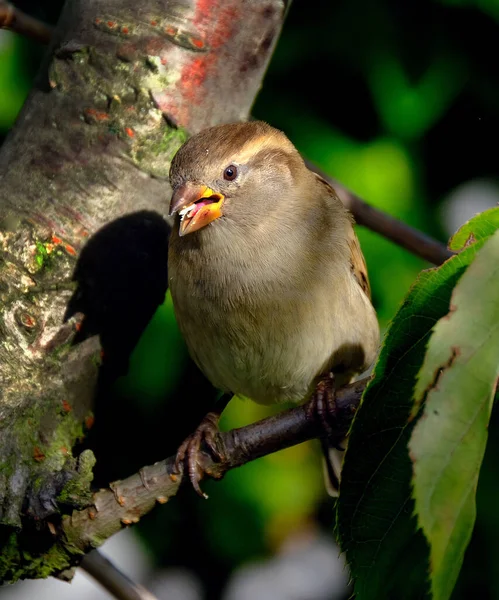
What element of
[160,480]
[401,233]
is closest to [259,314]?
[401,233]

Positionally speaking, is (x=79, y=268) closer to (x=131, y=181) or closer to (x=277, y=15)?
(x=131, y=181)

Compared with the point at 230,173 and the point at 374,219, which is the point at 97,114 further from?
the point at 374,219

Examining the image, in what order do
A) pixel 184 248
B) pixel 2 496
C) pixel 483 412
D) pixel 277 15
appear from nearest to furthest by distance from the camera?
1. pixel 483 412
2. pixel 2 496
3. pixel 277 15
4. pixel 184 248

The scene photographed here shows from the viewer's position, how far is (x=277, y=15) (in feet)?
8.42

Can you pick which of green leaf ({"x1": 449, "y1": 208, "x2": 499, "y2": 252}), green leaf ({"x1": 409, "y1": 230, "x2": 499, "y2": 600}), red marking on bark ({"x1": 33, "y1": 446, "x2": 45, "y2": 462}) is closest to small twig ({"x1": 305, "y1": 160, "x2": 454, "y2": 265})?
red marking on bark ({"x1": 33, "y1": 446, "x2": 45, "y2": 462})

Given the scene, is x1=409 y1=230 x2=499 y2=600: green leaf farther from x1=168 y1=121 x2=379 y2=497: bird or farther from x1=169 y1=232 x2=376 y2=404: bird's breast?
x1=169 y1=232 x2=376 y2=404: bird's breast

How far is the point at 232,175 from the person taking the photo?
2725 mm

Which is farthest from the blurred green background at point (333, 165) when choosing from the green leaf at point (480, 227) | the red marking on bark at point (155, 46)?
the green leaf at point (480, 227)

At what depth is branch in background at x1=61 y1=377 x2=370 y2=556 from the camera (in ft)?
6.84

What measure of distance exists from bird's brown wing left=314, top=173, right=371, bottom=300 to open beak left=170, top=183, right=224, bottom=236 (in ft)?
1.48

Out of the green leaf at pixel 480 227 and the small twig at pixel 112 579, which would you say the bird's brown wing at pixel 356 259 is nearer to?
the small twig at pixel 112 579

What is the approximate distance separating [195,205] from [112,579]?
106cm

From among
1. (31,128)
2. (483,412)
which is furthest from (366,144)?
(483,412)

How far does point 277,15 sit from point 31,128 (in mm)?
772
